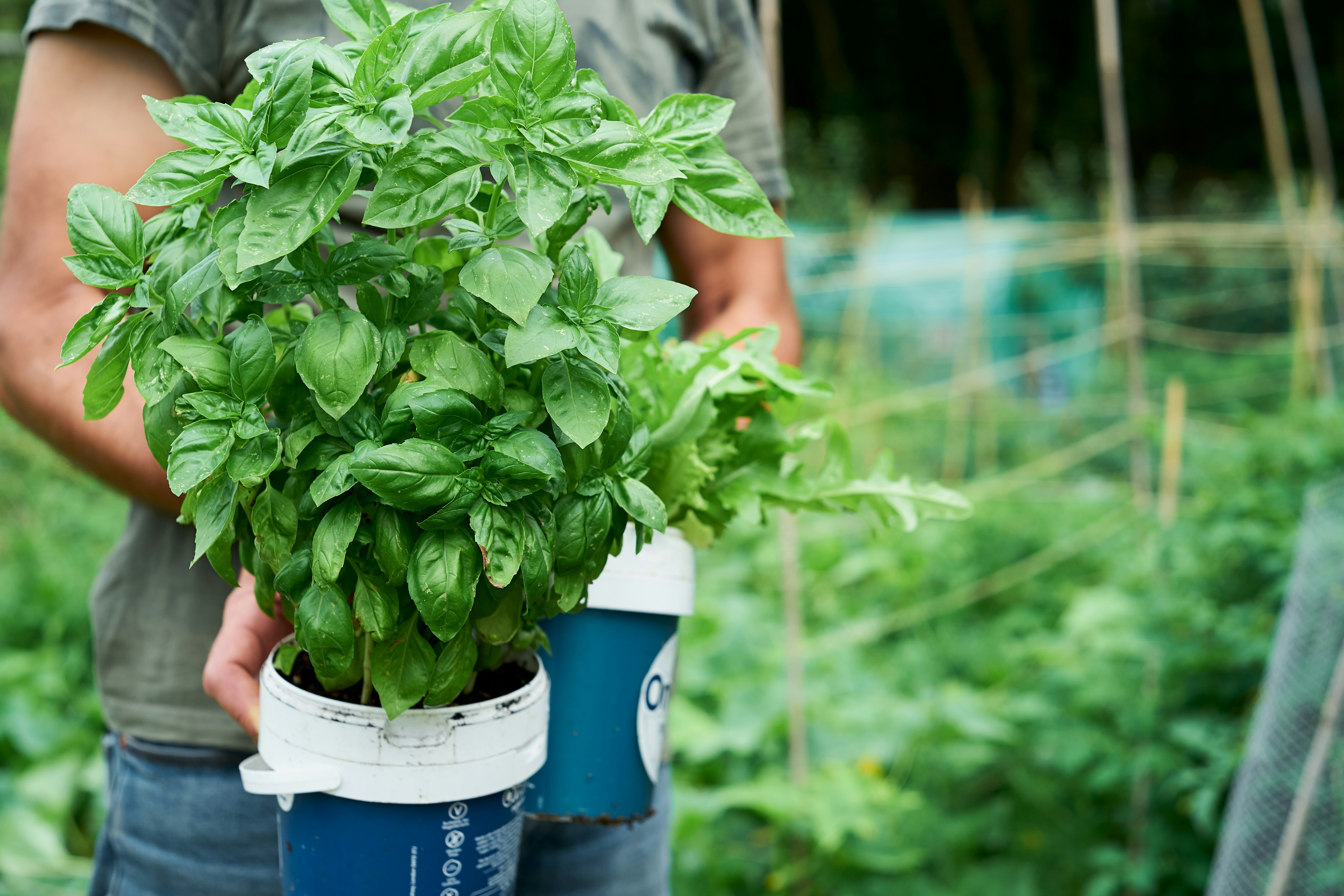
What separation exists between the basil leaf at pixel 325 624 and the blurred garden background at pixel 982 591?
0.48 m

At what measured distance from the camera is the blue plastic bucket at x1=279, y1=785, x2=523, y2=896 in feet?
2.31

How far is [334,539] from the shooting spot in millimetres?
609

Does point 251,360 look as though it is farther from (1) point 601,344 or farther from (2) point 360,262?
(1) point 601,344

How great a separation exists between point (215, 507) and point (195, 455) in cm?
5

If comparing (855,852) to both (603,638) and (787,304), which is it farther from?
(603,638)

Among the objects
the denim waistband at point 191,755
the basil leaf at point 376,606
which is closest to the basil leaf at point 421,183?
the basil leaf at point 376,606

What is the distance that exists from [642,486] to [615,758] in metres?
0.33

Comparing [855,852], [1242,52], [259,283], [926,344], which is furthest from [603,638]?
[1242,52]

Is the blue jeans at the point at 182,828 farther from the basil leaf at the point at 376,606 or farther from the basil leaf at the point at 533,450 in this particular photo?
the basil leaf at the point at 533,450

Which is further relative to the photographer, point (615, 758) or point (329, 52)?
point (615, 758)

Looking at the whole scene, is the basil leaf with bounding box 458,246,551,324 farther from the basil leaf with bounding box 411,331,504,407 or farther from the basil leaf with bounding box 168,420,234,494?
the basil leaf with bounding box 168,420,234,494

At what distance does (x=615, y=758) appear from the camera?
2.96 ft

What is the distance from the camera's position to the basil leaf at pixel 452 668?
67 centimetres

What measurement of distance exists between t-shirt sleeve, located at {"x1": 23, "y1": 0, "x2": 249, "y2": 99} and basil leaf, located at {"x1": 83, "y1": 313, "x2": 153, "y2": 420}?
0.38 m
